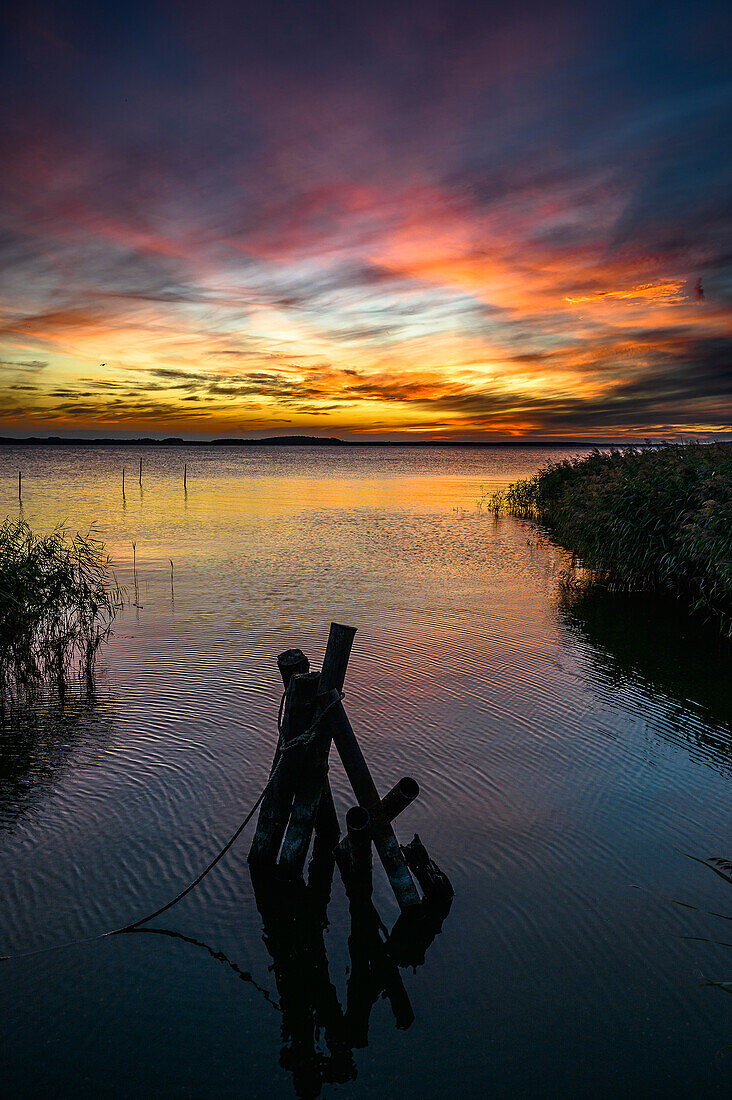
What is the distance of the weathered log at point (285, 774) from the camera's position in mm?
6289

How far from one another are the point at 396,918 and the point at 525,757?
12.1ft

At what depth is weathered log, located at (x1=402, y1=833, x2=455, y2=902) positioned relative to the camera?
6223mm

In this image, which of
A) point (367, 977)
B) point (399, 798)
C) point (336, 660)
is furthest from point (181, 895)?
point (336, 660)

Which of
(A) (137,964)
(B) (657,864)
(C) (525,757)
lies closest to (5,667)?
(A) (137,964)

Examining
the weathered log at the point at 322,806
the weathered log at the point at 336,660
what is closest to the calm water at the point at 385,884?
the weathered log at the point at 322,806

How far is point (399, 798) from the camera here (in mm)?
6172

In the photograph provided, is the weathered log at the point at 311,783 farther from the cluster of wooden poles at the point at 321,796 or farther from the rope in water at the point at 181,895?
the rope in water at the point at 181,895

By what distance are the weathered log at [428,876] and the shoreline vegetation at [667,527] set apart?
10.5m

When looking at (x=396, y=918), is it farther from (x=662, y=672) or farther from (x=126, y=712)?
(x=662, y=672)

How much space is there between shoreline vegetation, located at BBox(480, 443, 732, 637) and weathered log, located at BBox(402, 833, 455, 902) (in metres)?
10.5

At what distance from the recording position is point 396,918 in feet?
20.3

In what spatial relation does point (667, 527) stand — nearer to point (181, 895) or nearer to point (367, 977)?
point (367, 977)

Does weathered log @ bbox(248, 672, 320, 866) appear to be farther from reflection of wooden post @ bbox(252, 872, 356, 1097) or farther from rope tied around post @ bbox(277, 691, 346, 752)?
reflection of wooden post @ bbox(252, 872, 356, 1097)

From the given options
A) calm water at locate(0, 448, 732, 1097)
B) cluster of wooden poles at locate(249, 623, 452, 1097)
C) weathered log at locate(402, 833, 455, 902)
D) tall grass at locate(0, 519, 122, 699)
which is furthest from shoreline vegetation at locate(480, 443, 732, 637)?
tall grass at locate(0, 519, 122, 699)
